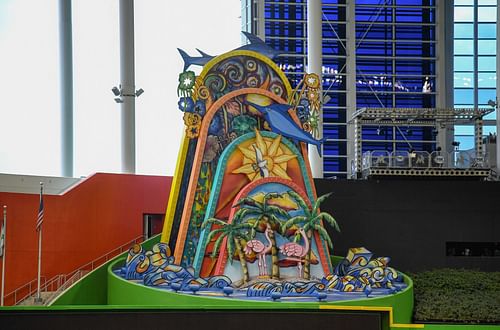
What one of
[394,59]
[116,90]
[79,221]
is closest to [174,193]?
[79,221]

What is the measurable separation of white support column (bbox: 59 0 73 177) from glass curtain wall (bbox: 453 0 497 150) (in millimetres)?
20824

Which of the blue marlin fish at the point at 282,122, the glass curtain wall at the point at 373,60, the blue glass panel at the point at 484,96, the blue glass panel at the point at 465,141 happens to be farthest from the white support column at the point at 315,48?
the blue glass panel at the point at 465,141

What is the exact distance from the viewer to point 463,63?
2079 inches

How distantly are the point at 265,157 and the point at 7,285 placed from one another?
849cm

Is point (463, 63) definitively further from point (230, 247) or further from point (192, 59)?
point (230, 247)

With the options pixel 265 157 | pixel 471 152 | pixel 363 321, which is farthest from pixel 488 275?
pixel 363 321

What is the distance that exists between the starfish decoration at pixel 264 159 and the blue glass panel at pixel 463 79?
23689mm

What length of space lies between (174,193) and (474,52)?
86.9 feet

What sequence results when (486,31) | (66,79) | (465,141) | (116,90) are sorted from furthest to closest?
1. (465,141)
2. (486,31)
3. (66,79)
4. (116,90)

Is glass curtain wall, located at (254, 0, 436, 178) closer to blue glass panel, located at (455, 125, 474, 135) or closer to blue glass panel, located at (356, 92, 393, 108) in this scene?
blue glass panel, located at (356, 92, 393, 108)

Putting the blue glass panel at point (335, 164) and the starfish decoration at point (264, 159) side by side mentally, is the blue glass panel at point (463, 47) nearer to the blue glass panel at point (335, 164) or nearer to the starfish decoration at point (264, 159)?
the blue glass panel at point (335, 164)

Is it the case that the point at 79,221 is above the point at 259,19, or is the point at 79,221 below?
below

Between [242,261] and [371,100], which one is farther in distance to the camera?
[371,100]

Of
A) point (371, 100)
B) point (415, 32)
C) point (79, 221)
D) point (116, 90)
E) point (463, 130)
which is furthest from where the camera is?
point (463, 130)
